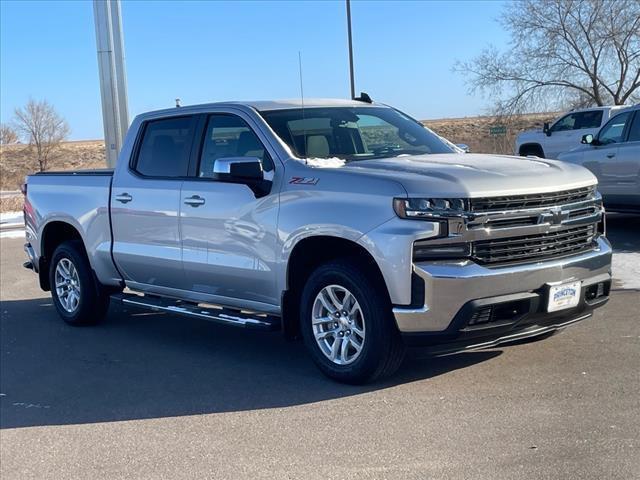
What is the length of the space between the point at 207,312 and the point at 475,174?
2.58 meters

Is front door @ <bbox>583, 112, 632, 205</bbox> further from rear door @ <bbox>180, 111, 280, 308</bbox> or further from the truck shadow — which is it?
rear door @ <bbox>180, 111, 280, 308</bbox>

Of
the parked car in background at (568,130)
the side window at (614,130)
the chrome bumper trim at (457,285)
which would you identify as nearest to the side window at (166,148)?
the chrome bumper trim at (457,285)

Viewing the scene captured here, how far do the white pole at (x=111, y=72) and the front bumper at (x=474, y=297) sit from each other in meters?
13.3

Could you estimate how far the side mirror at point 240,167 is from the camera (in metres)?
5.71

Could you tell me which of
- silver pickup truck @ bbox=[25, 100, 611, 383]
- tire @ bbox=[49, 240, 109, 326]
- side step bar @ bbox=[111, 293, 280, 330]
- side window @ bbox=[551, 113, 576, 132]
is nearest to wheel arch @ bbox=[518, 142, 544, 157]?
side window @ bbox=[551, 113, 576, 132]

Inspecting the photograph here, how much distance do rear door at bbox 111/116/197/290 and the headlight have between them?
95.0 inches

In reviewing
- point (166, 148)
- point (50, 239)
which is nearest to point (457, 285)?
point (166, 148)

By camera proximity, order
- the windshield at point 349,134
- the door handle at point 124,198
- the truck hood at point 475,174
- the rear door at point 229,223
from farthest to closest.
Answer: the door handle at point 124,198 < the windshield at point 349,134 < the rear door at point 229,223 < the truck hood at point 475,174

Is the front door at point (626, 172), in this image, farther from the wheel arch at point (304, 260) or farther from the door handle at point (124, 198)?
the door handle at point (124, 198)

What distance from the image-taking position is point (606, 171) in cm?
1177

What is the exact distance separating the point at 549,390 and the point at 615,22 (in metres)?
27.2

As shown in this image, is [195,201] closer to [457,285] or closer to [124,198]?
[124,198]

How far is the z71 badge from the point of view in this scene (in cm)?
551

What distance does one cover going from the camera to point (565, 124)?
20.1 m
